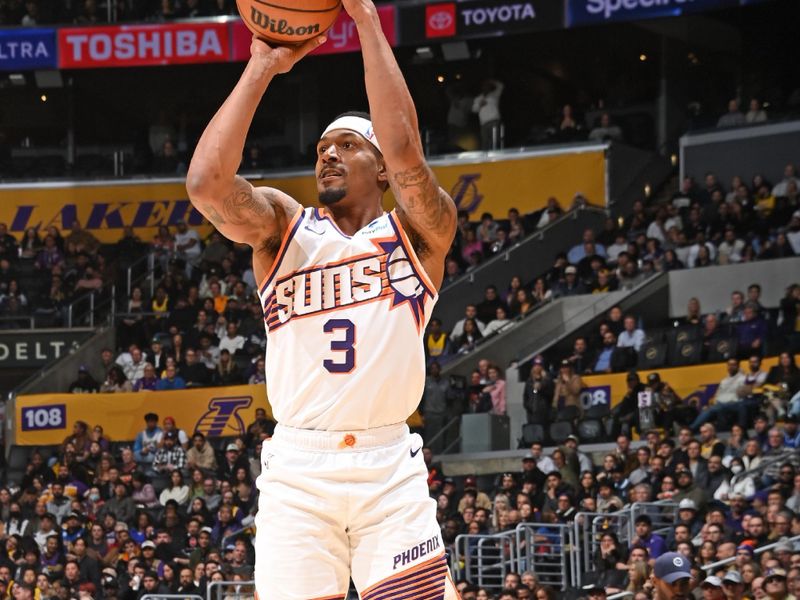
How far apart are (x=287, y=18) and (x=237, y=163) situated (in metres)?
0.51

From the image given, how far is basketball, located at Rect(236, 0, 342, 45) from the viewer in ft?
17.1

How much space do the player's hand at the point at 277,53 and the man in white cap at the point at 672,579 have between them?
4.07 m

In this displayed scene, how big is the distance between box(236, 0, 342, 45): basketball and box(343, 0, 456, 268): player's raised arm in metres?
0.10

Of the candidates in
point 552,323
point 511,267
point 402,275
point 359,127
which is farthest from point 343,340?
point 511,267

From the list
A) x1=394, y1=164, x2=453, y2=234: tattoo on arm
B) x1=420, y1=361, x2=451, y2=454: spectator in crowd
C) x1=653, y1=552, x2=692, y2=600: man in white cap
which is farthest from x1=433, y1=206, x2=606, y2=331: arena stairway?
x1=394, y1=164, x2=453, y2=234: tattoo on arm

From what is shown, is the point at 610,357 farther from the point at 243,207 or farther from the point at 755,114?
the point at 243,207

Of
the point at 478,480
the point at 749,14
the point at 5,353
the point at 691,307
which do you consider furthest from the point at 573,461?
the point at 749,14

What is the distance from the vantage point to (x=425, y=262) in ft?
18.2

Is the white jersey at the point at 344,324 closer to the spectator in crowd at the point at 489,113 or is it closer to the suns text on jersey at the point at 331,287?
the suns text on jersey at the point at 331,287

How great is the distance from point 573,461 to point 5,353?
1220cm

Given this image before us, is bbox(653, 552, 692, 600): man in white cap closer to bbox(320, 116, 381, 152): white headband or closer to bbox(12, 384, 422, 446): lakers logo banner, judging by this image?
bbox(320, 116, 381, 152): white headband

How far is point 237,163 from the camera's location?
5.19 m

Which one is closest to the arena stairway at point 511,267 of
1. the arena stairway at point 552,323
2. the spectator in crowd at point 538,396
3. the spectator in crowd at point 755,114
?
the arena stairway at point 552,323

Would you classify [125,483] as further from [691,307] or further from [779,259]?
[779,259]
